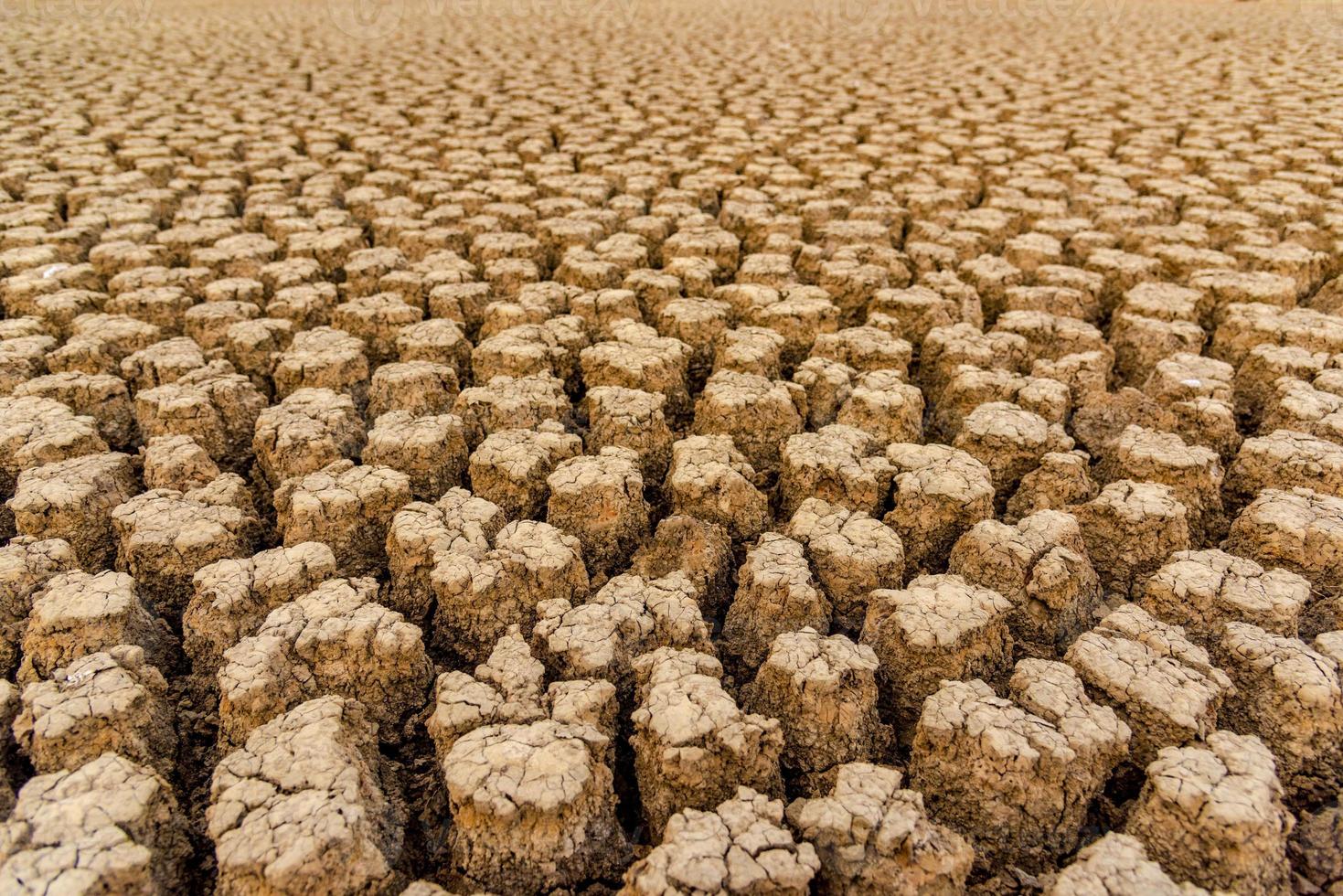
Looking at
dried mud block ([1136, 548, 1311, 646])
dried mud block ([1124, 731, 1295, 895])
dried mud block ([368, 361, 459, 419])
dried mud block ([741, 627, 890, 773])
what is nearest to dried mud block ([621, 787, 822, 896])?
dried mud block ([741, 627, 890, 773])

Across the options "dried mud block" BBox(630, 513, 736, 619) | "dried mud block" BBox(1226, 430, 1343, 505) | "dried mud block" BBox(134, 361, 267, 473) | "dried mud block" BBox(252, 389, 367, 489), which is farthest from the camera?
"dried mud block" BBox(134, 361, 267, 473)

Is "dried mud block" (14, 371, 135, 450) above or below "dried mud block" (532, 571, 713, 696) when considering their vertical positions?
above

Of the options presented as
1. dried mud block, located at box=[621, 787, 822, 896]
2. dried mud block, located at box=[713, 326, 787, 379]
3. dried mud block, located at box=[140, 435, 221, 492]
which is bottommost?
dried mud block, located at box=[621, 787, 822, 896]

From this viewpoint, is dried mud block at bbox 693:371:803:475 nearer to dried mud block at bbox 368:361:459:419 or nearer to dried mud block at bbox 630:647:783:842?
dried mud block at bbox 368:361:459:419

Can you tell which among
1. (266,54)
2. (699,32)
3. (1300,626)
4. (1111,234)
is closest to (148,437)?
(1300,626)

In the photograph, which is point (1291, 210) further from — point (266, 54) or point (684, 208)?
point (266, 54)

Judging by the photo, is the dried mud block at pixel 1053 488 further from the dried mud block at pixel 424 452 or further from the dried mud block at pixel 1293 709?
the dried mud block at pixel 424 452
